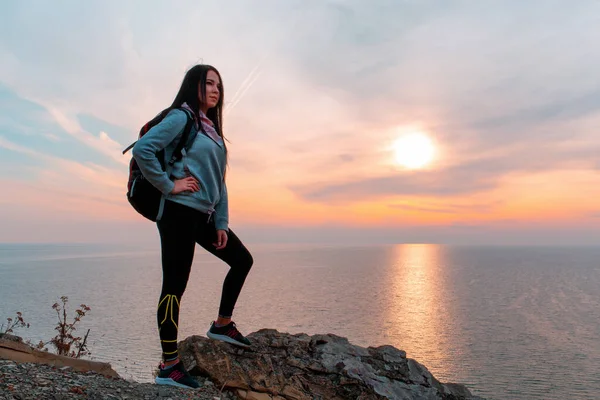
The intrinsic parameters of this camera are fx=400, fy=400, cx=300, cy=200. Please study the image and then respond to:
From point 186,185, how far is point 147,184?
0.42 metres

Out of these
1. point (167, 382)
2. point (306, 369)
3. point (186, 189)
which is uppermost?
point (186, 189)

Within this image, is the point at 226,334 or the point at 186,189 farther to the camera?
the point at 226,334

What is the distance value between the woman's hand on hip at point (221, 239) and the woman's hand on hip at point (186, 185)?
28.3 inches

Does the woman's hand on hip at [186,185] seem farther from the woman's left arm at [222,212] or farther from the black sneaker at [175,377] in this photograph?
the black sneaker at [175,377]

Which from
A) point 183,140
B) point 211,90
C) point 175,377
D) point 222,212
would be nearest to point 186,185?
point 183,140

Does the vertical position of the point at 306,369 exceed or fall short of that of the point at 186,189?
it falls short

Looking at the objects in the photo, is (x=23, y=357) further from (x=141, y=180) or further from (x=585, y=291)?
(x=585, y=291)

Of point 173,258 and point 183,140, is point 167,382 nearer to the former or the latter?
point 173,258

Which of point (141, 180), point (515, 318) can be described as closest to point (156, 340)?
point (141, 180)

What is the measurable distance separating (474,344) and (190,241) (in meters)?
40.6

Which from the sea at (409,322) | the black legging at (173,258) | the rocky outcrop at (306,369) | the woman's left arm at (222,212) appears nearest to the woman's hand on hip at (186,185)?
the black legging at (173,258)

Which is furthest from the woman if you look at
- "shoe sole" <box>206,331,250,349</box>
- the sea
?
the sea

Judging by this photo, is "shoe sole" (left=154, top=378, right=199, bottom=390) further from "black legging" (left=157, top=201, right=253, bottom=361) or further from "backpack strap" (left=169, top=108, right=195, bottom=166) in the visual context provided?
"backpack strap" (left=169, top=108, right=195, bottom=166)

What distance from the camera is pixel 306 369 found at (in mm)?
6664
